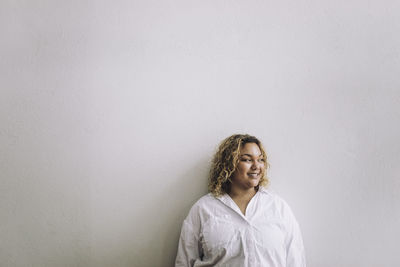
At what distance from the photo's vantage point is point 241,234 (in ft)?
5.37

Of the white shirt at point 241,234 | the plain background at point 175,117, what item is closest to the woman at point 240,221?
the white shirt at point 241,234

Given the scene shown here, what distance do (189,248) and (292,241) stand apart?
55 centimetres

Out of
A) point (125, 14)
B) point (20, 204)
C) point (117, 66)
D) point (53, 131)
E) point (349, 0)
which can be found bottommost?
point (20, 204)

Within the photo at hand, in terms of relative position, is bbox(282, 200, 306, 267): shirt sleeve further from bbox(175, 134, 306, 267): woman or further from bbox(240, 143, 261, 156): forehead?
bbox(240, 143, 261, 156): forehead

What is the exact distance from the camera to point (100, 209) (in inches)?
75.5

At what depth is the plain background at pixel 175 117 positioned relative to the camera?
190 centimetres

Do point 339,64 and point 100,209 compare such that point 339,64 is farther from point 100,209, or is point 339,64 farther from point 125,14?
point 100,209

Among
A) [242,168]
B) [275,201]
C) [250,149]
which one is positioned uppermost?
[250,149]

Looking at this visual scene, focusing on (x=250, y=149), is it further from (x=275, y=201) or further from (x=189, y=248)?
(x=189, y=248)

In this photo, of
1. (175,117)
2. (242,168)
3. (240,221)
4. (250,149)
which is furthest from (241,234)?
(175,117)

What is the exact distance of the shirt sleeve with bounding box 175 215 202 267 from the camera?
176 centimetres

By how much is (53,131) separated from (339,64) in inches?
67.9

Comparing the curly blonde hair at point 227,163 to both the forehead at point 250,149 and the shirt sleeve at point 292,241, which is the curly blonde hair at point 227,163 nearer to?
the forehead at point 250,149

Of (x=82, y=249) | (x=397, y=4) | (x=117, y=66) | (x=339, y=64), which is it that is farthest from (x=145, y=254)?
(x=397, y=4)
